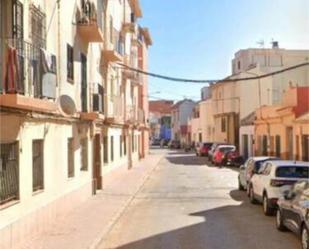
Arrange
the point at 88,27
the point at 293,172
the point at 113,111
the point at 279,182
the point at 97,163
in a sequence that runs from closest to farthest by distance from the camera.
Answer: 1. the point at 279,182
2. the point at 293,172
3. the point at 88,27
4. the point at 97,163
5. the point at 113,111

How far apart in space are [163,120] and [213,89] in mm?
57768

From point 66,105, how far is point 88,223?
3574mm

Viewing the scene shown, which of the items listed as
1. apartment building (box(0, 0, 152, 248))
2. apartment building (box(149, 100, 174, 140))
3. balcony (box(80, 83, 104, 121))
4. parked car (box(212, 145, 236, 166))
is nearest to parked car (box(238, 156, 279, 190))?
apartment building (box(0, 0, 152, 248))

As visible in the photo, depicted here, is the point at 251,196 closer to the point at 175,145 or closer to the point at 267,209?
the point at 267,209

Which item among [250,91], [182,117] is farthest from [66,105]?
[182,117]

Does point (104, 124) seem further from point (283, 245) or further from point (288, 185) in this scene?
point (283, 245)

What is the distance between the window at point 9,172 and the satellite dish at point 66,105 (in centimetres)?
417

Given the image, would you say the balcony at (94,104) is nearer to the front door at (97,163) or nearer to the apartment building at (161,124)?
the front door at (97,163)

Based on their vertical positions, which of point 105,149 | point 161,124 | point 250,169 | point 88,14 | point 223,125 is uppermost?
point 88,14

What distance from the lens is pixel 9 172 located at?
1130 cm

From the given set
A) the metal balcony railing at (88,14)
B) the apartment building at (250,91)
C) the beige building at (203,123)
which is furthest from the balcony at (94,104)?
the beige building at (203,123)

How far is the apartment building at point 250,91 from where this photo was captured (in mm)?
51375

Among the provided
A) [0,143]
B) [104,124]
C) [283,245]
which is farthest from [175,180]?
[0,143]

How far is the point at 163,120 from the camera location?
120m
